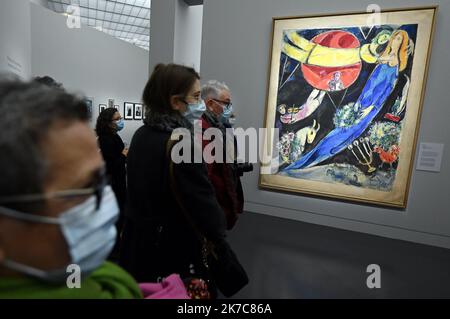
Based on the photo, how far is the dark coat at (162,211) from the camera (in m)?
1.26

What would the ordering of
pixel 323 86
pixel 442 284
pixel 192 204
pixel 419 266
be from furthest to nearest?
pixel 323 86
pixel 419 266
pixel 442 284
pixel 192 204

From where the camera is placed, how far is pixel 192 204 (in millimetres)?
1252

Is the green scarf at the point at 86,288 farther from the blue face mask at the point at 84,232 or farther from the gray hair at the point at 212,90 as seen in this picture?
the gray hair at the point at 212,90

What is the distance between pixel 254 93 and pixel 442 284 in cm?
298

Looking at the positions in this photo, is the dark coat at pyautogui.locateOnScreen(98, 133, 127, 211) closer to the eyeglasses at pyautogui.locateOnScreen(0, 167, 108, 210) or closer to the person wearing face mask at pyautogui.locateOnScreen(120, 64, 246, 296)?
the person wearing face mask at pyautogui.locateOnScreen(120, 64, 246, 296)

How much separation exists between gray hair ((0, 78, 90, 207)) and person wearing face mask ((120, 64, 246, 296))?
2.26 ft

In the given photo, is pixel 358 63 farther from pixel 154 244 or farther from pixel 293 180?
pixel 154 244

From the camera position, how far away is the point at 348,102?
3.35 metres

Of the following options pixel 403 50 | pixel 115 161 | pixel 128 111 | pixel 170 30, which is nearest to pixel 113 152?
pixel 115 161

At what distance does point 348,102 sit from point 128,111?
7468mm

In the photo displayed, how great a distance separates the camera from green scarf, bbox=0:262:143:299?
574mm

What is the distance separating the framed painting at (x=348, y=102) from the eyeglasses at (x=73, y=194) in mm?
3240

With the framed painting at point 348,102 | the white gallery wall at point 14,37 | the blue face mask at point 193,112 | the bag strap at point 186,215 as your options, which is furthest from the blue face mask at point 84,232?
the framed painting at point 348,102

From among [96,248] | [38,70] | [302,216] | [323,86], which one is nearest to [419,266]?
[302,216]
